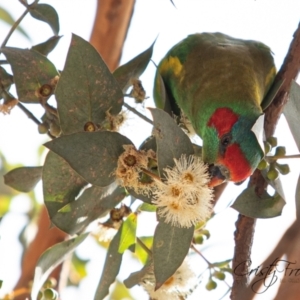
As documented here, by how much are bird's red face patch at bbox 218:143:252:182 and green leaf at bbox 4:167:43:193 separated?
18.9 inches

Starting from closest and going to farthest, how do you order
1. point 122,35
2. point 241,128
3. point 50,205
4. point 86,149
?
point 86,149, point 50,205, point 241,128, point 122,35

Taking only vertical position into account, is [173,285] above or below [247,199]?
below

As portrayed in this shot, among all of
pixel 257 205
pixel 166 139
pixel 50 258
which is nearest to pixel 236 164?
pixel 257 205

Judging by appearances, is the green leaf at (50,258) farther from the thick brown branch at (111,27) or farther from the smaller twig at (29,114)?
the thick brown branch at (111,27)

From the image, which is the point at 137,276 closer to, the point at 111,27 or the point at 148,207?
the point at 148,207

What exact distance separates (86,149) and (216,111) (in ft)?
2.27

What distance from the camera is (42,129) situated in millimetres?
1478

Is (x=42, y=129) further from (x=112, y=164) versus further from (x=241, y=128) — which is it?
(x=241, y=128)

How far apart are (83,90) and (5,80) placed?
0.86 feet

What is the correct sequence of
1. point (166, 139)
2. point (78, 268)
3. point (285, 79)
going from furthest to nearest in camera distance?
point (78, 268)
point (285, 79)
point (166, 139)

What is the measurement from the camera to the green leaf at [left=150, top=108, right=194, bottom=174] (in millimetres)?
1224

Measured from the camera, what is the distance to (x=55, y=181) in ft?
4.42

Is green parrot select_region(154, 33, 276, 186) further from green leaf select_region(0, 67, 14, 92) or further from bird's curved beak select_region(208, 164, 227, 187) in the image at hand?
green leaf select_region(0, 67, 14, 92)

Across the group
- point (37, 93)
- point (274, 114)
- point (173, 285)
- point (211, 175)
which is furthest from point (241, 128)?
point (37, 93)
